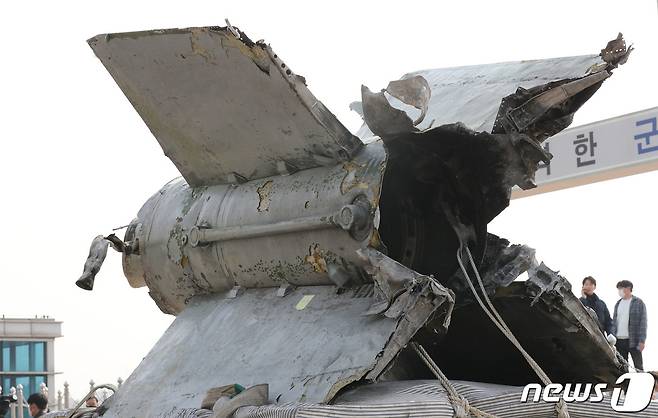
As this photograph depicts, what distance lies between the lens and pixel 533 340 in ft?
26.6

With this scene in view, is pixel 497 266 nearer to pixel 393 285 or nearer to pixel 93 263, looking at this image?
pixel 393 285

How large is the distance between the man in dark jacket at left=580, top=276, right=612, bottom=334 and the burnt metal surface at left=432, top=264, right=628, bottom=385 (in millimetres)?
5289

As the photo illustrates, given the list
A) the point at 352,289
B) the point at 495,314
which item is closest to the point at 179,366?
the point at 352,289

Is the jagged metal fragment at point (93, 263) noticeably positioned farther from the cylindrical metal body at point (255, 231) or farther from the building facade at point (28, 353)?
the building facade at point (28, 353)

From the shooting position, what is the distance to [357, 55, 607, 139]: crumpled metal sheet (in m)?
7.54

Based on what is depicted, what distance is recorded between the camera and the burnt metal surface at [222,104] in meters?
7.76

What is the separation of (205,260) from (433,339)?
154cm

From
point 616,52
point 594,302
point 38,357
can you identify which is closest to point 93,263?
point 616,52

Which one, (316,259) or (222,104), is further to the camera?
(222,104)

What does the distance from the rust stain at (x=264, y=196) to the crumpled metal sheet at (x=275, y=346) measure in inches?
19.9

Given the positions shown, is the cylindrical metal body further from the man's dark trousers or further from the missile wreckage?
the man's dark trousers

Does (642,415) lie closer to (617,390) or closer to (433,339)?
(617,390)

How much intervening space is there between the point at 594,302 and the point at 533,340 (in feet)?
18.6

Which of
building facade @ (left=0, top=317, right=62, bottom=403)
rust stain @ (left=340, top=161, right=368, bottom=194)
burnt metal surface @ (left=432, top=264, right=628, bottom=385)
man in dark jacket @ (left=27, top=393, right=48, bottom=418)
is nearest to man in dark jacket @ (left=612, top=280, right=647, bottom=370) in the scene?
burnt metal surface @ (left=432, top=264, right=628, bottom=385)
